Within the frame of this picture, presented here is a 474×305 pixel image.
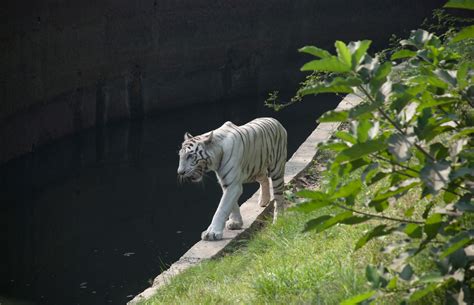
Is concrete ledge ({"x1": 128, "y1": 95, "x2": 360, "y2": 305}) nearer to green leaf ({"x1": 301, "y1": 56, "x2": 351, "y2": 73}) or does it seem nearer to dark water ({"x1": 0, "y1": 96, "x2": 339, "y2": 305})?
dark water ({"x1": 0, "y1": 96, "x2": 339, "y2": 305})

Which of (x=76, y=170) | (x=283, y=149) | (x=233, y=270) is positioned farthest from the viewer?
(x=76, y=170)

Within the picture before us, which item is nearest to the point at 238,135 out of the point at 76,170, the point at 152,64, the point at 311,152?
the point at 311,152

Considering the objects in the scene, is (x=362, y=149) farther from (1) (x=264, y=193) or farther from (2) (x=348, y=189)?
(1) (x=264, y=193)

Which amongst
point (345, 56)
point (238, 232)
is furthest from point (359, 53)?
Result: point (238, 232)

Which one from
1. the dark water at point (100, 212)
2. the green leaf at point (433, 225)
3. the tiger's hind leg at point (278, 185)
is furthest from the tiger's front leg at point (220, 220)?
the green leaf at point (433, 225)

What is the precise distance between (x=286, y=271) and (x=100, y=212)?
7400mm

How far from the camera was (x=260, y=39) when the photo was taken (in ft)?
73.2

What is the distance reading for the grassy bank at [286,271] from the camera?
4.53 m

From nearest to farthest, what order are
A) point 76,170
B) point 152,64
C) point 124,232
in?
1. point 124,232
2. point 76,170
3. point 152,64

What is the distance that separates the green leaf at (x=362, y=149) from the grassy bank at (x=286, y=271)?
107 cm

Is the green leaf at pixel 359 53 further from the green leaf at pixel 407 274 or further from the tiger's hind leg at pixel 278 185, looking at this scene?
the tiger's hind leg at pixel 278 185

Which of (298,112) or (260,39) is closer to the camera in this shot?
(298,112)

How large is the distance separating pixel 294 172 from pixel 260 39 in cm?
1301

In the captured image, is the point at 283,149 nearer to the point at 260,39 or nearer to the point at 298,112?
the point at 298,112
